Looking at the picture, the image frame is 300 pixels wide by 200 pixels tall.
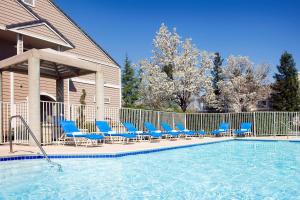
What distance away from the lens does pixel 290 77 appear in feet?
114

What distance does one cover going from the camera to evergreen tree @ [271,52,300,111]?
111ft

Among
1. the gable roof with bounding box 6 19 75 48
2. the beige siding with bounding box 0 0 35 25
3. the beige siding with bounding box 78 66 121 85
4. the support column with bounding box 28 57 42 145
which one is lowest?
the support column with bounding box 28 57 42 145

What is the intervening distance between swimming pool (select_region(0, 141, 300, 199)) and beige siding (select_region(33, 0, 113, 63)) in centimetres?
1113

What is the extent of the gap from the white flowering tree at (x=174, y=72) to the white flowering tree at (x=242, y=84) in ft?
19.5

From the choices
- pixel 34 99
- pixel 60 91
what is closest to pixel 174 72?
pixel 60 91

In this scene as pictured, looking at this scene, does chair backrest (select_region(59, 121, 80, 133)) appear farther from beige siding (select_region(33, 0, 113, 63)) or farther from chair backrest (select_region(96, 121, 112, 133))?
beige siding (select_region(33, 0, 113, 63))

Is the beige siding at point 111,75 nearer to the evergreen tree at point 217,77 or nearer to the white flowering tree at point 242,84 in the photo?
the white flowering tree at point 242,84

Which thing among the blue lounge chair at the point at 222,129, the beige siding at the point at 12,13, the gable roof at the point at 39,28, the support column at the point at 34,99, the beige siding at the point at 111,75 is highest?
the beige siding at the point at 12,13

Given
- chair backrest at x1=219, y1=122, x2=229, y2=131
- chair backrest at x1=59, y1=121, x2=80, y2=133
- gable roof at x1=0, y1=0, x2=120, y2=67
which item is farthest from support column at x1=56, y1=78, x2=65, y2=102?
chair backrest at x1=219, y1=122, x2=229, y2=131

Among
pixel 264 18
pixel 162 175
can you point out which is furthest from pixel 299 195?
pixel 264 18

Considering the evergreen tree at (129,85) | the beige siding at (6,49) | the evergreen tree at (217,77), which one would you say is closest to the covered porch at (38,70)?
the beige siding at (6,49)

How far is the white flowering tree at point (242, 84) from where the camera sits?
35375 mm

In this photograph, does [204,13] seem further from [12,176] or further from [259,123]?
[12,176]

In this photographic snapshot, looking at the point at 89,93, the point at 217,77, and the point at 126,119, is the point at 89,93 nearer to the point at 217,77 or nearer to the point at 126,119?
the point at 126,119
